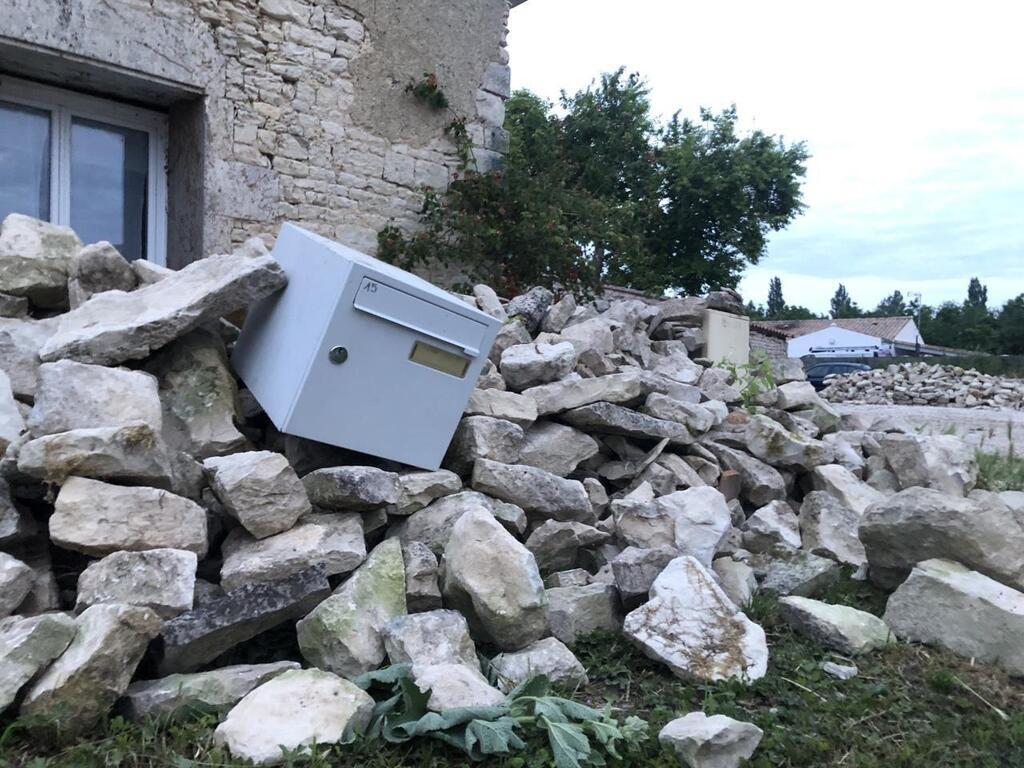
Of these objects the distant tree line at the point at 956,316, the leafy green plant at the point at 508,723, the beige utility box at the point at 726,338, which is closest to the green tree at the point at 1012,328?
the distant tree line at the point at 956,316

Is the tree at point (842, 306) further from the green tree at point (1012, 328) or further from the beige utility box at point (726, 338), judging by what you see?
the beige utility box at point (726, 338)

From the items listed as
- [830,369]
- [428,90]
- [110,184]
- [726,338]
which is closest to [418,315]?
[726,338]

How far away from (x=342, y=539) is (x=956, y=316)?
190ft

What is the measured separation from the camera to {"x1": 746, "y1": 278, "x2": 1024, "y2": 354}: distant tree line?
40375 mm

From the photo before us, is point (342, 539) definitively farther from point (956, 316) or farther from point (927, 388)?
point (956, 316)

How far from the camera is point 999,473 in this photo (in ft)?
18.8

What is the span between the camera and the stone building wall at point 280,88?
5.57 meters

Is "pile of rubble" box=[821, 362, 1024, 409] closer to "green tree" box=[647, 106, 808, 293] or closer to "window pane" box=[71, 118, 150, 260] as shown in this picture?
"green tree" box=[647, 106, 808, 293]

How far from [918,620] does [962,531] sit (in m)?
0.41

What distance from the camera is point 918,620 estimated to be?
10.0 feet

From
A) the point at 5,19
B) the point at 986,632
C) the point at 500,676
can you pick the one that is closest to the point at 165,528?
the point at 500,676

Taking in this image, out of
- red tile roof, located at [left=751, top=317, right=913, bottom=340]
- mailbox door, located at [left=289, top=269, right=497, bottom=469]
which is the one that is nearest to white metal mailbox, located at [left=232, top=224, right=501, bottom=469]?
mailbox door, located at [left=289, top=269, right=497, bottom=469]

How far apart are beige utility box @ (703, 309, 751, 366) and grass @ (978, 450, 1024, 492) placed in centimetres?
165

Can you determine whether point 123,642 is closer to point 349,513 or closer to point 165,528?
point 165,528
